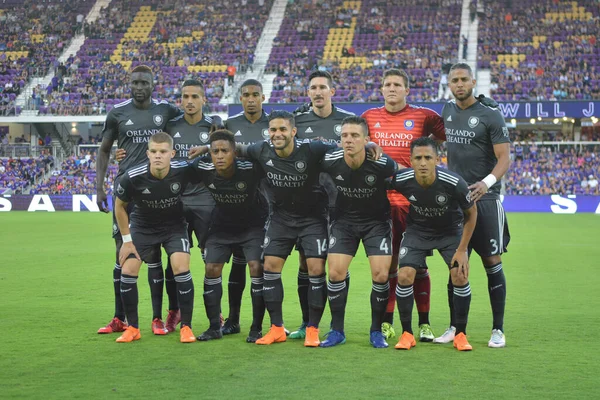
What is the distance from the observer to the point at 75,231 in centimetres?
2253

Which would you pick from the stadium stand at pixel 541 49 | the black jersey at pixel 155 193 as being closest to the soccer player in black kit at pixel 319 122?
the black jersey at pixel 155 193

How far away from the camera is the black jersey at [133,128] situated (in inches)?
321

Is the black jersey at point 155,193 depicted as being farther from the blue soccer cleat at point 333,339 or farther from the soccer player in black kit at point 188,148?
the blue soccer cleat at point 333,339

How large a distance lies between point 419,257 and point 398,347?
2.61 feet

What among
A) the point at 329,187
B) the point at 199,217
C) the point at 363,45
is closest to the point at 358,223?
the point at 329,187

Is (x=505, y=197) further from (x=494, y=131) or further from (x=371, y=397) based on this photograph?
(x=371, y=397)

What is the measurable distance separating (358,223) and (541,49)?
118 ft

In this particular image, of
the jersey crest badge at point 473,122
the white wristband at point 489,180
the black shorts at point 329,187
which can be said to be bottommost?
the black shorts at point 329,187

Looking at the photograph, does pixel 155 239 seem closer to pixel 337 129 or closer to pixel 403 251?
pixel 337 129

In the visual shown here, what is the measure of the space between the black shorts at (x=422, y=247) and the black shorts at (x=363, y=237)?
0.15m

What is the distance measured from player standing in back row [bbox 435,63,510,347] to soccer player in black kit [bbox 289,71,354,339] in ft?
3.50

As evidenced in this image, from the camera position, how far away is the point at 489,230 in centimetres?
712

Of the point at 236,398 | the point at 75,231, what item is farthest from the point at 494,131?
the point at 75,231

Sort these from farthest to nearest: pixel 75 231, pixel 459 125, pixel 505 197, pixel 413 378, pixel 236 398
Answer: pixel 505 197
pixel 75 231
pixel 459 125
pixel 413 378
pixel 236 398
